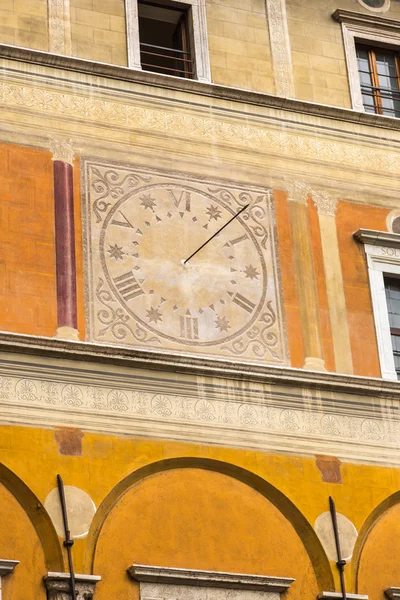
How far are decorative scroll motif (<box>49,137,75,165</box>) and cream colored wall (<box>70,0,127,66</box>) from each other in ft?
3.42

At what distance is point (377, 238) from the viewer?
1519 cm

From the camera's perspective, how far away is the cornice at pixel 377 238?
1515 centimetres

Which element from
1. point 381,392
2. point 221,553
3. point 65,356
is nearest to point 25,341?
point 65,356

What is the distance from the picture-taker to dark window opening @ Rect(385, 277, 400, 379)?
14.9 meters

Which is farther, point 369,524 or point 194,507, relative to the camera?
point 369,524

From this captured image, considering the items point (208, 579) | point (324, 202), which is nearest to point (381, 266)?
point (324, 202)

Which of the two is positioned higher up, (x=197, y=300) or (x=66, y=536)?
(x=197, y=300)

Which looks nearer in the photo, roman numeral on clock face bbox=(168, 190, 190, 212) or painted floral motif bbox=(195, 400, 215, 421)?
painted floral motif bbox=(195, 400, 215, 421)

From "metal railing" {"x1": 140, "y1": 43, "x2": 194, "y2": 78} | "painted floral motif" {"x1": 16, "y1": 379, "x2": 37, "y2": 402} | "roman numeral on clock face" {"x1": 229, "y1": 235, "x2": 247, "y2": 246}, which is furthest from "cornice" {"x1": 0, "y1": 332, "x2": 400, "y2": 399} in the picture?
"metal railing" {"x1": 140, "y1": 43, "x2": 194, "y2": 78}

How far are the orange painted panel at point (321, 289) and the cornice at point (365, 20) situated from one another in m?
2.42

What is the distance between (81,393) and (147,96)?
132 inches

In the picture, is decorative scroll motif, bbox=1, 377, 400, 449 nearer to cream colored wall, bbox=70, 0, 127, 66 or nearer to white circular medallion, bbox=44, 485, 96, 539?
white circular medallion, bbox=44, 485, 96, 539

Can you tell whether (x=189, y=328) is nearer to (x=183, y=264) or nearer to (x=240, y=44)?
(x=183, y=264)

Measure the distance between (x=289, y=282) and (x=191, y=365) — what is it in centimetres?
155
